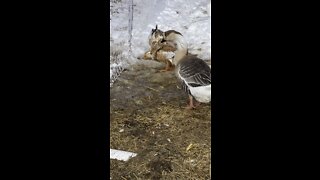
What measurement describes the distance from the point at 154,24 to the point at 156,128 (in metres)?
0.62

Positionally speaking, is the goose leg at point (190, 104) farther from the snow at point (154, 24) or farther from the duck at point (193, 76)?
the snow at point (154, 24)

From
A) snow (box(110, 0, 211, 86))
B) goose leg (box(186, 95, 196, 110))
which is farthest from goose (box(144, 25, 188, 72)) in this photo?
goose leg (box(186, 95, 196, 110))

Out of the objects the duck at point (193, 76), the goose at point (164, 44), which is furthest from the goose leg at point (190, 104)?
the goose at point (164, 44)

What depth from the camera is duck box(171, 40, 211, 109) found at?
2586mm

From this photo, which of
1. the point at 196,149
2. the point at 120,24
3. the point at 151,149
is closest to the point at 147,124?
the point at 151,149

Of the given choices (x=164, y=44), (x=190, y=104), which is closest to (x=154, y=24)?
(x=164, y=44)

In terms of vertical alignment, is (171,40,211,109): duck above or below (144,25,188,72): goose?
below

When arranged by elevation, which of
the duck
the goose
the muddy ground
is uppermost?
the goose

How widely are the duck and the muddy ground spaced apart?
0.04 meters

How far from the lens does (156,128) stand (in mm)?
2598

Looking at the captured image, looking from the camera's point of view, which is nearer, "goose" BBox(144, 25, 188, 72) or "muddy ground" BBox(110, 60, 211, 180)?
"muddy ground" BBox(110, 60, 211, 180)

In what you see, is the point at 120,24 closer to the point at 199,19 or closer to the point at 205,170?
the point at 199,19

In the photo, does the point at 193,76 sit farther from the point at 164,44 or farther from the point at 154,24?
the point at 154,24

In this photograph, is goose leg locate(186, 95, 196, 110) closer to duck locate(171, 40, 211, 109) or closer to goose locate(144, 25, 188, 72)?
duck locate(171, 40, 211, 109)
